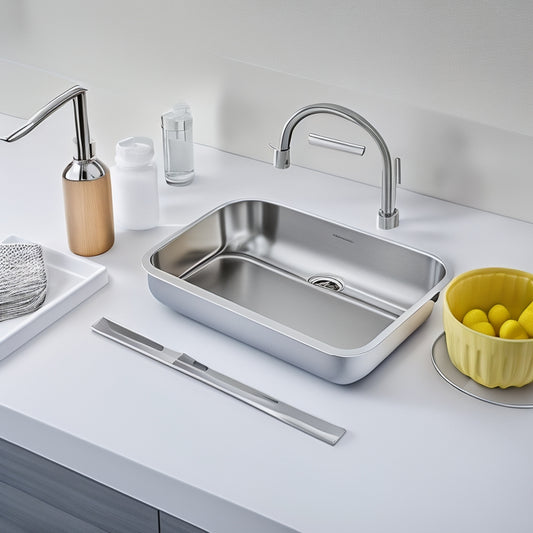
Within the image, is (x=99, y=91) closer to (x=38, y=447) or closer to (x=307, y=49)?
(x=307, y=49)

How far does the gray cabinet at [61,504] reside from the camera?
110cm

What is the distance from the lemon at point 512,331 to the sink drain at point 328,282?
16.3 inches

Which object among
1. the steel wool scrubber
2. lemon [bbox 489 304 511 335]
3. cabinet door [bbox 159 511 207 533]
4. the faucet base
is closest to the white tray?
the steel wool scrubber

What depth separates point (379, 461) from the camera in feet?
3.46

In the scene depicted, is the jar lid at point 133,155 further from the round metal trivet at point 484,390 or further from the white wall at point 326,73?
the round metal trivet at point 484,390

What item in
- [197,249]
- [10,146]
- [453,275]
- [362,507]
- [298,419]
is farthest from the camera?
[10,146]

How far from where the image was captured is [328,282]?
1.54m

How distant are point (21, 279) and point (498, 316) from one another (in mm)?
732

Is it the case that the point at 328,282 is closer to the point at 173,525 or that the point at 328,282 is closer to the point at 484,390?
the point at 484,390

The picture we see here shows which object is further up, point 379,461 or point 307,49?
point 307,49

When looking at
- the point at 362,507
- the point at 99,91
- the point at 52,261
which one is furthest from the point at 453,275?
the point at 99,91

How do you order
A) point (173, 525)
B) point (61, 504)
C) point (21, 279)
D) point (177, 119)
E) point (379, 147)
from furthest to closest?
point (177, 119) < point (379, 147) < point (21, 279) < point (61, 504) < point (173, 525)

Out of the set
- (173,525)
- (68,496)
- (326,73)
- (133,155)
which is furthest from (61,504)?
(326,73)

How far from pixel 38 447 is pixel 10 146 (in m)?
0.96
